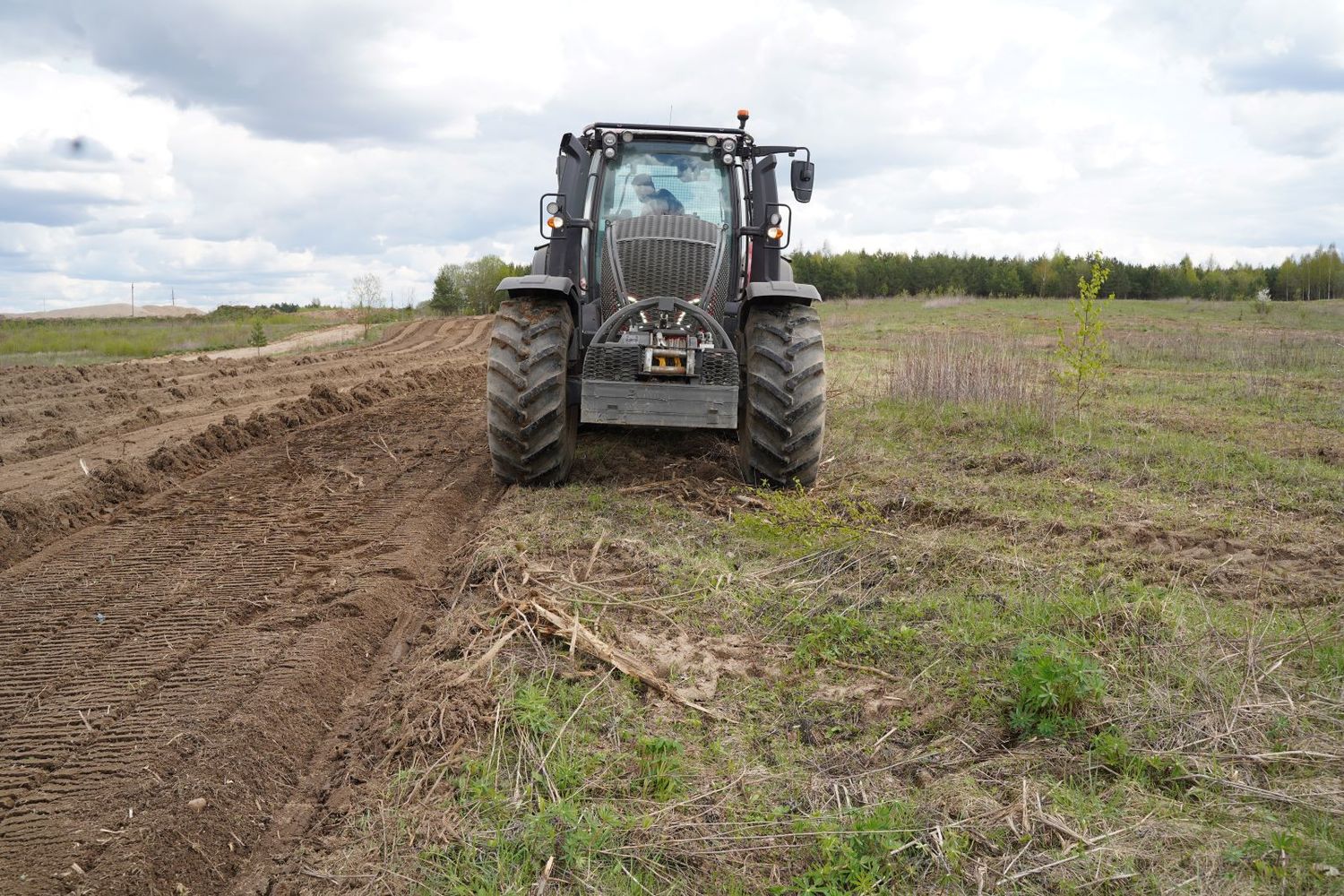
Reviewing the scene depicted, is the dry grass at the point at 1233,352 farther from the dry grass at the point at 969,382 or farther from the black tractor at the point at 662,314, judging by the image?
the black tractor at the point at 662,314

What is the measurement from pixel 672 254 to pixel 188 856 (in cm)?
519

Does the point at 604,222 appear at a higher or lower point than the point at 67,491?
higher

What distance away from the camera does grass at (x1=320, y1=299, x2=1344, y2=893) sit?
2.94m

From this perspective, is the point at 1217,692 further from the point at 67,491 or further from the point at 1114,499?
the point at 67,491

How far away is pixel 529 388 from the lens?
21.7 feet

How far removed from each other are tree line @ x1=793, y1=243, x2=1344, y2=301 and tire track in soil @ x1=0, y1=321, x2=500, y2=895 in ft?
172

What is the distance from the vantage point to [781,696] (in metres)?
4.01

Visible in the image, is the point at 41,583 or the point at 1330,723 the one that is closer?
the point at 1330,723

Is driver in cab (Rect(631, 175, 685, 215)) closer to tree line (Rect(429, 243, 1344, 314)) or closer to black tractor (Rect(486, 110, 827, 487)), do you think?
black tractor (Rect(486, 110, 827, 487))

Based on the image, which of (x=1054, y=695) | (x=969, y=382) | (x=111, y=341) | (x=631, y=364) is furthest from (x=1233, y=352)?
(x=111, y=341)

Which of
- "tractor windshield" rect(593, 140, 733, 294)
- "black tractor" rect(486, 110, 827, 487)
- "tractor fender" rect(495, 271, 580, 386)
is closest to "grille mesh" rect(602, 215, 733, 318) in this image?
"black tractor" rect(486, 110, 827, 487)

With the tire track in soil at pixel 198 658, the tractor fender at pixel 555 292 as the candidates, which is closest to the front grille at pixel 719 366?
the tractor fender at pixel 555 292

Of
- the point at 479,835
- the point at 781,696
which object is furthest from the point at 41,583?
the point at 781,696

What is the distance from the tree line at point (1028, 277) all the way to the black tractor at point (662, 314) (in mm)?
50592
